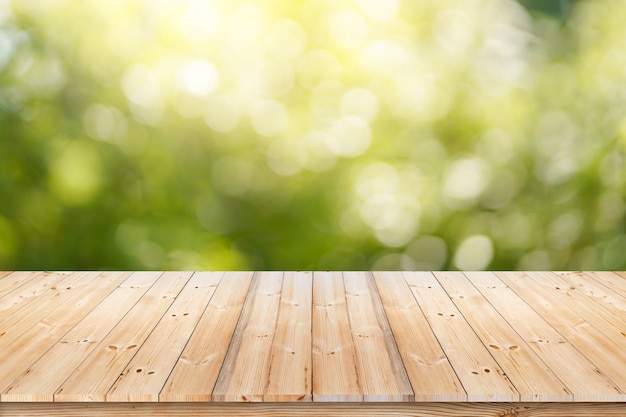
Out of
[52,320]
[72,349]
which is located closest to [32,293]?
[52,320]

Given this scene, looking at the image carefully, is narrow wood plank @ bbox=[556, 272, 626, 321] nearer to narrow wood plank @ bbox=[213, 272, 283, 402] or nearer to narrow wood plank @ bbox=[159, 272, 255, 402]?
narrow wood plank @ bbox=[213, 272, 283, 402]

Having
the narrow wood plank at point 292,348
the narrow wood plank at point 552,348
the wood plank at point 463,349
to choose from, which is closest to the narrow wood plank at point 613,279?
the narrow wood plank at point 552,348

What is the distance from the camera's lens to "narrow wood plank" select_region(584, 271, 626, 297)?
212cm

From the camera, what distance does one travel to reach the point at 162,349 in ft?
5.10

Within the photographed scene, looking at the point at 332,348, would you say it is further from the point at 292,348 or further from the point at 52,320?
the point at 52,320

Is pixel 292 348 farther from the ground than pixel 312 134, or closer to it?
closer to it

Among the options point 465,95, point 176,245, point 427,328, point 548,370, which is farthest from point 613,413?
point 176,245

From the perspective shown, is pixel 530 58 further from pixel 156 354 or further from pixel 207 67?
pixel 156 354

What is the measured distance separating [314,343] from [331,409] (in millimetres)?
277

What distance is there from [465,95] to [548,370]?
1128mm

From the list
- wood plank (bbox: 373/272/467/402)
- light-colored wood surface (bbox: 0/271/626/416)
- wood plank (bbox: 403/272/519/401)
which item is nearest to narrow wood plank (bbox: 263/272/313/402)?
light-colored wood surface (bbox: 0/271/626/416)

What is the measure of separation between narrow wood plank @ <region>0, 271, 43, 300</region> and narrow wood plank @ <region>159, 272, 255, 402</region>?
2.28 feet

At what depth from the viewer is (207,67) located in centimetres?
222

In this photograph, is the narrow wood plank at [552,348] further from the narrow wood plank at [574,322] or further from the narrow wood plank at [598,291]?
the narrow wood plank at [598,291]
